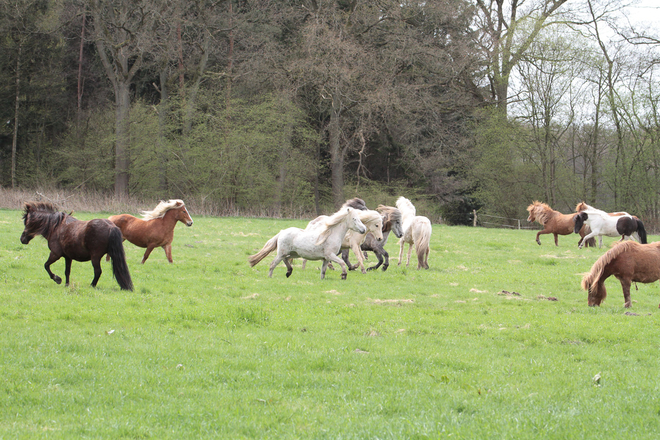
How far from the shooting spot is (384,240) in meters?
15.0

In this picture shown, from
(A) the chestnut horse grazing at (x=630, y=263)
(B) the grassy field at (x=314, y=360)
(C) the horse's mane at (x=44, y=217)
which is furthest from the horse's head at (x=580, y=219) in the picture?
(C) the horse's mane at (x=44, y=217)

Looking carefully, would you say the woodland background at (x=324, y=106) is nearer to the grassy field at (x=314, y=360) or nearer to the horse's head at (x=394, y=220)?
the horse's head at (x=394, y=220)

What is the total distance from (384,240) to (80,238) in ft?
25.1

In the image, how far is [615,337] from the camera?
793cm

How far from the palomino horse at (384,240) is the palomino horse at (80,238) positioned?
5940 mm

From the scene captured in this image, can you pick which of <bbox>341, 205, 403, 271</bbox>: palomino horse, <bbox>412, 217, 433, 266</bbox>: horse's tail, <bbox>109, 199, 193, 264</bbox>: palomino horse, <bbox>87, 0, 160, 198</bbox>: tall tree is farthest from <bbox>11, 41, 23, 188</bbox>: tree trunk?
<bbox>412, 217, 433, 266</bbox>: horse's tail

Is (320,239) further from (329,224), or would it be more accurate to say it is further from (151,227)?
(151,227)

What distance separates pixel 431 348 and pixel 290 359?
183cm

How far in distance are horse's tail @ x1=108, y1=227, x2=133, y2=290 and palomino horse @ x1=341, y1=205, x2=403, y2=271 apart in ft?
18.9

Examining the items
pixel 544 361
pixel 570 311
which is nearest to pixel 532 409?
pixel 544 361

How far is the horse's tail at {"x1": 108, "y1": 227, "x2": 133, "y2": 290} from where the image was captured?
9.52 metres

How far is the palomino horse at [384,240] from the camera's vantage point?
14273mm

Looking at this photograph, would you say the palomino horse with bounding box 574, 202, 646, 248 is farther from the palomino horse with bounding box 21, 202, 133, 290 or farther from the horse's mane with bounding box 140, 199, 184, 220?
the palomino horse with bounding box 21, 202, 133, 290

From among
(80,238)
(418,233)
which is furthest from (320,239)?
(80,238)
